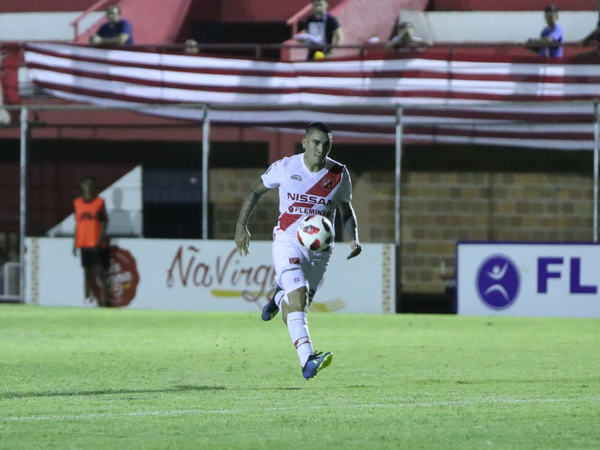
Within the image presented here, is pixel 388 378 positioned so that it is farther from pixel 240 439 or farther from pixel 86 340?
pixel 86 340

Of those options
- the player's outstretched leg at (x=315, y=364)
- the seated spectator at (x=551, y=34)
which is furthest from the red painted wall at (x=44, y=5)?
the player's outstretched leg at (x=315, y=364)

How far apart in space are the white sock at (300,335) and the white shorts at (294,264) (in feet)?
0.77

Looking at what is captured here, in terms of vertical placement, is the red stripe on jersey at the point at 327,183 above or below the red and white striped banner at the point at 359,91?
below

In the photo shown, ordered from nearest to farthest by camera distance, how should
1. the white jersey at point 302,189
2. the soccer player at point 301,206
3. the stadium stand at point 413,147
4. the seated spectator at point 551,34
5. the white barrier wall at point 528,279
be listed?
the soccer player at point 301,206, the white jersey at point 302,189, the white barrier wall at point 528,279, the stadium stand at point 413,147, the seated spectator at point 551,34

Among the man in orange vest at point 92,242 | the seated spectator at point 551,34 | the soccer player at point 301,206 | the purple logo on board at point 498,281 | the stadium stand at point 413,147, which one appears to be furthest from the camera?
the seated spectator at point 551,34

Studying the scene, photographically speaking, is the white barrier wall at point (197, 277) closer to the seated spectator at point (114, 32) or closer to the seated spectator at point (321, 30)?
the seated spectator at point (114, 32)

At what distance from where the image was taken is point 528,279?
639 inches

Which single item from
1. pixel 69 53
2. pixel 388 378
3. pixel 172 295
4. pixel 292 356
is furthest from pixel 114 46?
pixel 388 378

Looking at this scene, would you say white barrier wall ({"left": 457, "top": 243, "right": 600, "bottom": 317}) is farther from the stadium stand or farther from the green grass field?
the stadium stand

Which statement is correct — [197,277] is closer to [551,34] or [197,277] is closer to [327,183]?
[551,34]

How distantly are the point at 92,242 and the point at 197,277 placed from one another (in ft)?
5.25

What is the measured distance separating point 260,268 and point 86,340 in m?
4.73

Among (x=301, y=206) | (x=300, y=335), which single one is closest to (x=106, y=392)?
(x=300, y=335)

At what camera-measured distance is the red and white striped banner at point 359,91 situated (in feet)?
57.5
